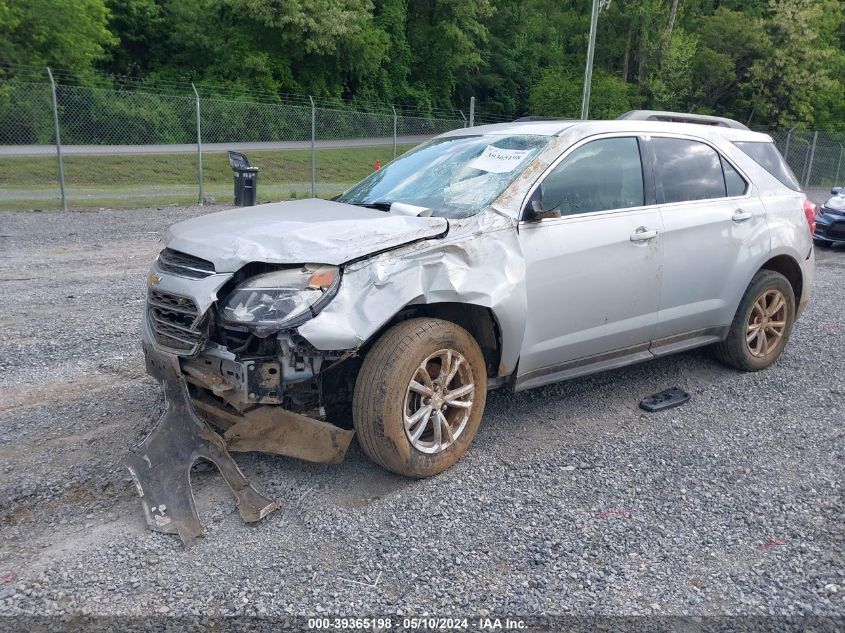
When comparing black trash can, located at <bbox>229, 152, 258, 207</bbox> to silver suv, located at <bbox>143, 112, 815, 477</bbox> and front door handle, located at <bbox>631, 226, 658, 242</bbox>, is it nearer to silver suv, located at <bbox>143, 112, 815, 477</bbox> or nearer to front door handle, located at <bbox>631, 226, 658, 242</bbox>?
silver suv, located at <bbox>143, 112, 815, 477</bbox>

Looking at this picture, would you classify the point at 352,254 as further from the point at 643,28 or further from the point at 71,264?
the point at 643,28

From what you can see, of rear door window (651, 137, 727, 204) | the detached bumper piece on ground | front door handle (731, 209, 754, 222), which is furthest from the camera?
front door handle (731, 209, 754, 222)

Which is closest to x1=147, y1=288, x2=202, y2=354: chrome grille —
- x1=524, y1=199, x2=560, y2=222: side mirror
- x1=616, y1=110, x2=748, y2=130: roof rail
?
x1=524, y1=199, x2=560, y2=222: side mirror

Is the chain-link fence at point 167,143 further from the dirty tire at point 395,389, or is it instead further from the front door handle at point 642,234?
the dirty tire at point 395,389

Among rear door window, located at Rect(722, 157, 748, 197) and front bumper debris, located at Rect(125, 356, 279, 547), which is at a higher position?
rear door window, located at Rect(722, 157, 748, 197)

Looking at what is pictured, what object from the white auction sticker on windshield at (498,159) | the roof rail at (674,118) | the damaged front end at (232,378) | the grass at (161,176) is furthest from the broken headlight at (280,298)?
the grass at (161,176)

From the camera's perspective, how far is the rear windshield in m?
5.68

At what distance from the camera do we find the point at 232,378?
3.54 metres

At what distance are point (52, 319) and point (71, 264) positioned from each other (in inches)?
121

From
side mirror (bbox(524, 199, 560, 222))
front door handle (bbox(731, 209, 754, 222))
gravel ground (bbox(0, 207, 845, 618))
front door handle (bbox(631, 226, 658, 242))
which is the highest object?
side mirror (bbox(524, 199, 560, 222))

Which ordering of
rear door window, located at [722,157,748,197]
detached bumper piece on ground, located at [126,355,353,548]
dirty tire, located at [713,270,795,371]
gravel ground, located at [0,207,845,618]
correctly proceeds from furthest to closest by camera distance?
dirty tire, located at [713,270,795,371], rear door window, located at [722,157,748,197], detached bumper piece on ground, located at [126,355,353,548], gravel ground, located at [0,207,845,618]

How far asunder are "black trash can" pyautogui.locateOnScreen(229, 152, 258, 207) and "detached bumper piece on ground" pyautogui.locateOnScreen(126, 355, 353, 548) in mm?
4265

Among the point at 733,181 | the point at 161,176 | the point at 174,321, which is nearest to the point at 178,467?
the point at 174,321

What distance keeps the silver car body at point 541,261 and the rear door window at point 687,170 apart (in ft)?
0.26
